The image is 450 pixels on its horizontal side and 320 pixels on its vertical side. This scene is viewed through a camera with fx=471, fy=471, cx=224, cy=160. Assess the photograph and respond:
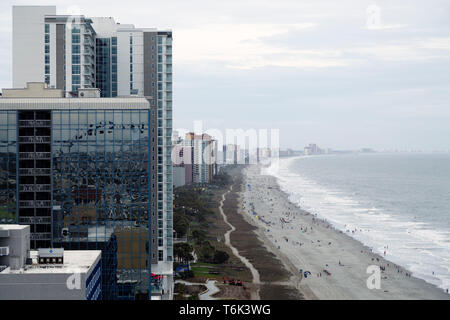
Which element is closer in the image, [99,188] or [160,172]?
[99,188]

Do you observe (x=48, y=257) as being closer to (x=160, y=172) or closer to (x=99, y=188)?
(x=99, y=188)

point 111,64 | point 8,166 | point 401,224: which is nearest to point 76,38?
point 111,64

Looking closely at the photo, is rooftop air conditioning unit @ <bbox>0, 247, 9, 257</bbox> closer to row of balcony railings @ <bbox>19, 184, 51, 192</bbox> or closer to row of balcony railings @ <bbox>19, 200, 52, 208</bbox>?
row of balcony railings @ <bbox>19, 200, 52, 208</bbox>

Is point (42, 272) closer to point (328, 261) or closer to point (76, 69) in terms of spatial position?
point (76, 69)

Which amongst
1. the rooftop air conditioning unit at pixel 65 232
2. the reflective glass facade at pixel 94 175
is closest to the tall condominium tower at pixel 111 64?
the reflective glass facade at pixel 94 175
